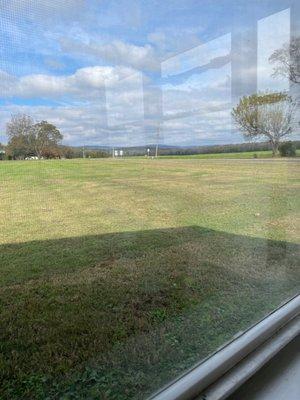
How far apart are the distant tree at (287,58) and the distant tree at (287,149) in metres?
0.32

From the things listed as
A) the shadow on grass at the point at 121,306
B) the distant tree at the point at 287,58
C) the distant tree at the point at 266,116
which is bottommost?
the shadow on grass at the point at 121,306

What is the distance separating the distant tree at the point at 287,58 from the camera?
1.64 m

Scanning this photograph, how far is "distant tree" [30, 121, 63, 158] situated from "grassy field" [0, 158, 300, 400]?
1.3 inches

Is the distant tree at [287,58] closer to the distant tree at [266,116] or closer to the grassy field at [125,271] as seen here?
the distant tree at [266,116]

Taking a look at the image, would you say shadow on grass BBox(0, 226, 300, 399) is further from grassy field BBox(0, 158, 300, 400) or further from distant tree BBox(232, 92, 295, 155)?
distant tree BBox(232, 92, 295, 155)

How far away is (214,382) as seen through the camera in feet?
3.25

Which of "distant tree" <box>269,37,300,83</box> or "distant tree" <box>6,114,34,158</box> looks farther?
"distant tree" <box>269,37,300,83</box>

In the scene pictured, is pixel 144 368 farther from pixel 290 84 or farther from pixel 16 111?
pixel 290 84

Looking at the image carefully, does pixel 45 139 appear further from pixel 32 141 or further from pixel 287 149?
pixel 287 149

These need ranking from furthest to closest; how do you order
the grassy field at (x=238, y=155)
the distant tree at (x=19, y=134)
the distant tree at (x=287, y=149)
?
the distant tree at (x=287, y=149) < the grassy field at (x=238, y=155) < the distant tree at (x=19, y=134)

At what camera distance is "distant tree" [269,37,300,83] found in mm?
1641

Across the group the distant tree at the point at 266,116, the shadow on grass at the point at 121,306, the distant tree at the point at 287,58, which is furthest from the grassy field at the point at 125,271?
the distant tree at the point at 287,58

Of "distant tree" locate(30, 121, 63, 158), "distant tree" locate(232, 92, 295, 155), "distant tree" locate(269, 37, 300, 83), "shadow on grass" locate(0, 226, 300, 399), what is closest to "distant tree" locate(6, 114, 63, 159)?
"distant tree" locate(30, 121, 63, 158)

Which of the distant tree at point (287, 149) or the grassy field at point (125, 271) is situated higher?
the distant tree at point (287, 149)
